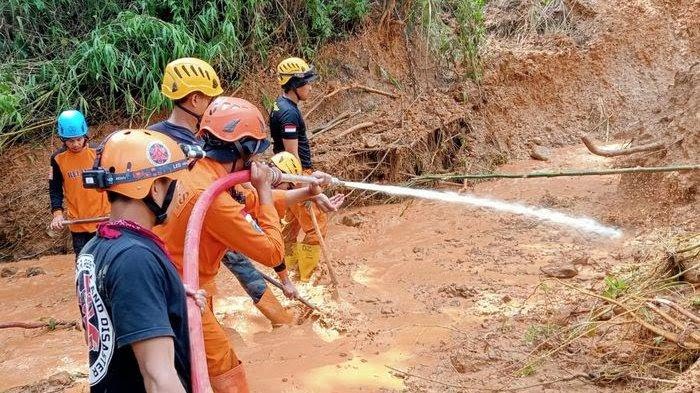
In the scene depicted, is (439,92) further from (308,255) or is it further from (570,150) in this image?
(308,255)

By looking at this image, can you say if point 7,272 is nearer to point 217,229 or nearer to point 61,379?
point 61,379

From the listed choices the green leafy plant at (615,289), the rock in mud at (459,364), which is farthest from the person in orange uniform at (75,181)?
the green leafy plant at (615,289)

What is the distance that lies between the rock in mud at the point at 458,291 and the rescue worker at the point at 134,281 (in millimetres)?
3358

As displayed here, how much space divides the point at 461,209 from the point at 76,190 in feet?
14.3

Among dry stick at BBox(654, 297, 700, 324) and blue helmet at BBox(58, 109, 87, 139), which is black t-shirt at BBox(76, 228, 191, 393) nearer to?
dry stick at BBox(654, 297, 700, 324)

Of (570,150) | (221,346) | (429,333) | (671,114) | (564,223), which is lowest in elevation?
(570,150)

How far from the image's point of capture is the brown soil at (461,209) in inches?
162

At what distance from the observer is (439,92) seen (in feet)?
30.4

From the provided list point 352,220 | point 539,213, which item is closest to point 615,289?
point 539,213

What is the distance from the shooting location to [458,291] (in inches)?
199

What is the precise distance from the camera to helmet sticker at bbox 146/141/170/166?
1.88 m

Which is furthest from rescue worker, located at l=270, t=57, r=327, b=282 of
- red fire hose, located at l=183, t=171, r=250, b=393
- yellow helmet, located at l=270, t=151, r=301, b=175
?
red fire hose, located at l=183, t=171, r=250, b=393

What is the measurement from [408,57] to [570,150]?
321 cm

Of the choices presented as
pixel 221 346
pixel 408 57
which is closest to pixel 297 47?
pixel 408 57
